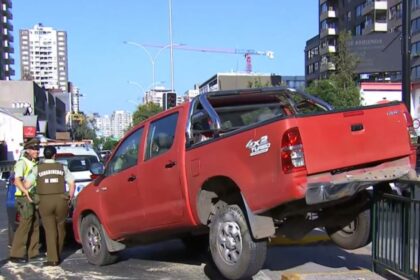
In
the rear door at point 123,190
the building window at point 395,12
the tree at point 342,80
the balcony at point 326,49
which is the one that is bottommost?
the rear door at point 123,190

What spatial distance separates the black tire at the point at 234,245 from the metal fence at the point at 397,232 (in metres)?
1.28

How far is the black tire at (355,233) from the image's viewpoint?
6395 mm

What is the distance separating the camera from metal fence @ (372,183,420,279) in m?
5.43

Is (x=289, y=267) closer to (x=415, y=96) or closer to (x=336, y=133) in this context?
(x=336, y=133)

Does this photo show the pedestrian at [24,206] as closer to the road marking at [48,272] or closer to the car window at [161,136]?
the road marking at [48,272]

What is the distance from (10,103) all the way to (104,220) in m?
85.4

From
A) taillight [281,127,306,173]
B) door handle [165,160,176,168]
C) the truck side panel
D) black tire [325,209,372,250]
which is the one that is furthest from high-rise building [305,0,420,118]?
taillight [281,127,306,173]

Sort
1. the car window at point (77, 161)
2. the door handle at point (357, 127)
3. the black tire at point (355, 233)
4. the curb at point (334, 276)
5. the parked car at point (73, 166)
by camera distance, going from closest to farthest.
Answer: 1. the door handle at point (357, 127)
2. the curb at point (334, 276)
3. the black tire at point (355, 233)
4. the parked car at point (73, 166)
5. the car window at point (77, 161)

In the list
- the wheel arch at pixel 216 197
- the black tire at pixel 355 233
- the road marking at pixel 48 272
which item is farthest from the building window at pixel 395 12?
the wheel arch at pixel 216 197

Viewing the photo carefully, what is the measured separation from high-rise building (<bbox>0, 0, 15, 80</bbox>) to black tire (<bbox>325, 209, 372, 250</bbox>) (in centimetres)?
11609

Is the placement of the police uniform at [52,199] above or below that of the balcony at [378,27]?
→ below

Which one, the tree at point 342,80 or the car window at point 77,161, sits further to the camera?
the tree at point 342,80

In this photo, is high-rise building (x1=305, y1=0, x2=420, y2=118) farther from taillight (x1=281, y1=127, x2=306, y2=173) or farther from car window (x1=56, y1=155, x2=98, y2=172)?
taillight (x1=281, y1=127, x2=306, y2=173)

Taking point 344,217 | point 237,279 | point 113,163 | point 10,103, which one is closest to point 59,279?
point 113,163
